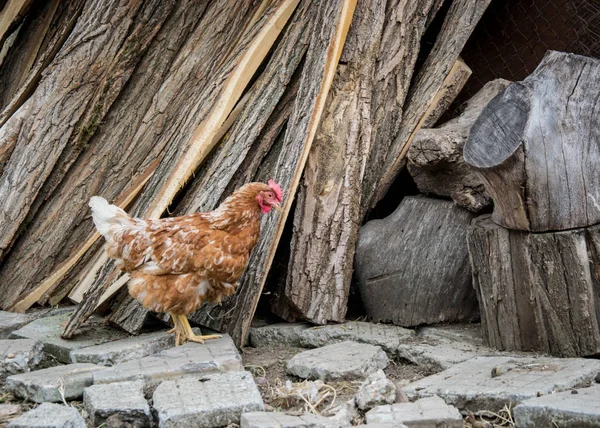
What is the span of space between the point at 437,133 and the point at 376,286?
1095mm

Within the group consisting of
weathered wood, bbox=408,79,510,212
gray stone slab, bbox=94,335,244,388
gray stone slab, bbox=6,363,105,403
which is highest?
weathered wood, bbox=408,79,510,212

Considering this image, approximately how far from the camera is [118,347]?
15.4 ft

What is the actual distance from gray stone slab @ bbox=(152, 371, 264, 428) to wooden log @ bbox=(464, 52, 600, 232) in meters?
1.72

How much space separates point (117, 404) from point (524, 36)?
4.38m

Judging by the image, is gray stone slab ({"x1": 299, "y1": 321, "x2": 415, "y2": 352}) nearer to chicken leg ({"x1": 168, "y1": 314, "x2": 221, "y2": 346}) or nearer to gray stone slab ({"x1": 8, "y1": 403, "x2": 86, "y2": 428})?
chicken leg ({"x1": 168, "y1": 314, "x2": 221, "y2": 346})

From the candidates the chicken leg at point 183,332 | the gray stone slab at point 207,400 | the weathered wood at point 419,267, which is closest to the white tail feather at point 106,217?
the chicken leg at point 183,332

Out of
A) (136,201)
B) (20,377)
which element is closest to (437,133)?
(136,201)

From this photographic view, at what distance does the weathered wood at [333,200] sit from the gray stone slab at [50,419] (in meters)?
1.95

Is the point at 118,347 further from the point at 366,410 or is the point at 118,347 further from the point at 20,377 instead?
the point at 366,410

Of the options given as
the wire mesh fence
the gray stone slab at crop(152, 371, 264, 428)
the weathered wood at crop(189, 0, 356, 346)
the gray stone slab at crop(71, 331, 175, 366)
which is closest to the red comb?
the weathered wood at crop(189, 0, 356, 346)

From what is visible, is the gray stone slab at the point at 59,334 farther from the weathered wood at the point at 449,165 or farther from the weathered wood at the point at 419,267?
the weathered wood at the point at 449,165

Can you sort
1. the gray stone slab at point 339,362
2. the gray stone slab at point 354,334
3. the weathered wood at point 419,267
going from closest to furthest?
the gray stone slab at point 339,362 → the gray stone slab at point 354,334 → the weathered wood at point 419,267

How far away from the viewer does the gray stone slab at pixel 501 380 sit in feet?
12.5

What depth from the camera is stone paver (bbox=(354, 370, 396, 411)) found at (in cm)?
385
